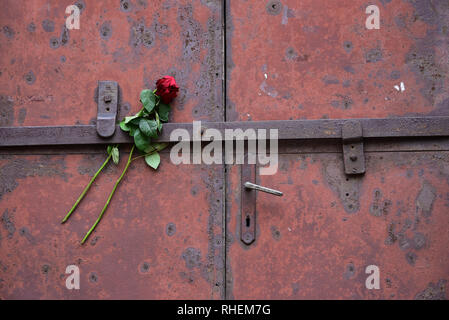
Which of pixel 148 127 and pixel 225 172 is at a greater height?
pixel 148 127

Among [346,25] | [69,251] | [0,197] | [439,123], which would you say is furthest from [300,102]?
[0,197]

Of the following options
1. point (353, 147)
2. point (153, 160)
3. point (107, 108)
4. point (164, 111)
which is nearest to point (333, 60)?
point (353, 147)

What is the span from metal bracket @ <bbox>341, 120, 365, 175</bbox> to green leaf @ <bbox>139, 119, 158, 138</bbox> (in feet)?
2.41

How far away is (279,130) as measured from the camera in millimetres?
1785

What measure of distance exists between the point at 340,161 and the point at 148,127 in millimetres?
772

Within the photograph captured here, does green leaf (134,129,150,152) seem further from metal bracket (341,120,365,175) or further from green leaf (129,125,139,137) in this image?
metal bracket (341,120,365,175)

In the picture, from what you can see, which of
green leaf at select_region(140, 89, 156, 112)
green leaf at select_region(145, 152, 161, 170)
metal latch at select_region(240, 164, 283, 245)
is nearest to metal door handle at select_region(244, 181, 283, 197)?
metal latch at select_region(240, 164, 283, 245)

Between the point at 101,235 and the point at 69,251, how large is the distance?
0.15m

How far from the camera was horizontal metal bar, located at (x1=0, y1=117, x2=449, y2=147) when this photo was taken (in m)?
1.73

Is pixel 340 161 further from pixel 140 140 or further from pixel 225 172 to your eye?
pixel 140 140

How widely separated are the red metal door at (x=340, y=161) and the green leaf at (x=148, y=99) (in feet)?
1.01

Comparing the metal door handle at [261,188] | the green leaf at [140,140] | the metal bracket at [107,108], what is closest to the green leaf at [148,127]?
the green leaf at [140,140]

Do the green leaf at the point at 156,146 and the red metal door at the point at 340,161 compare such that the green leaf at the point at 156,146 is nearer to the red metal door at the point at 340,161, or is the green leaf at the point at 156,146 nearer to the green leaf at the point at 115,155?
the green leaf at the point at 115,155

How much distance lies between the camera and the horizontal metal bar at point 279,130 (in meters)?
1.73
